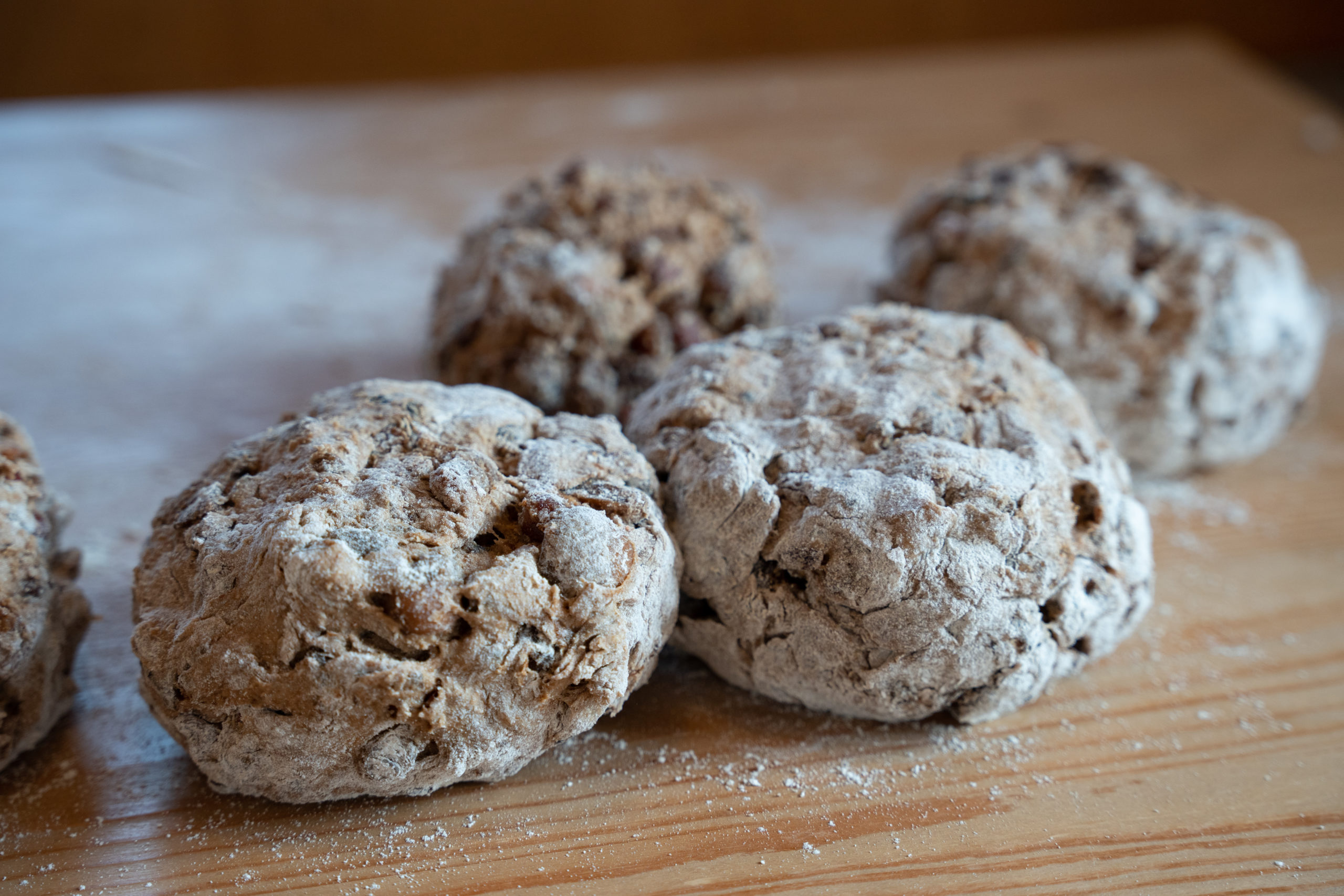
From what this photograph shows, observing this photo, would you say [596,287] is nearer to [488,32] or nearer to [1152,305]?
[1152,305]

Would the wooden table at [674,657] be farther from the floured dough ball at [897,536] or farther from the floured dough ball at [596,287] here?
the floured dough ball at [596,287]

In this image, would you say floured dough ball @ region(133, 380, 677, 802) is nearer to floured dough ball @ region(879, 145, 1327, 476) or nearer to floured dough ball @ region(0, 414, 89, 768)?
floured dough ball @ region(0, 414, 89, 768)

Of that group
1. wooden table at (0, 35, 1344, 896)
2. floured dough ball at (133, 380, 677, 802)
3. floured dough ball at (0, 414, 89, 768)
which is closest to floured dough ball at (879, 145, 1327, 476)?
wooden table at (0, 35, 1344, 896)

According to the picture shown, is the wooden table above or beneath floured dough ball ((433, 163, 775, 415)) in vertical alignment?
beneath

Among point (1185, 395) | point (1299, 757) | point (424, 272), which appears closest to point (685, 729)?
point (1299, 757)

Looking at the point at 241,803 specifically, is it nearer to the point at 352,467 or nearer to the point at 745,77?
the point at 352,467

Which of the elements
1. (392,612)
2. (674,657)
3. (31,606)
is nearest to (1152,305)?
(674,657)

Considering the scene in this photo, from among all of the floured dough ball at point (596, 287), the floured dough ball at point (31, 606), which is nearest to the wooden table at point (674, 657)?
the floured dough ball at point (31, 606)
